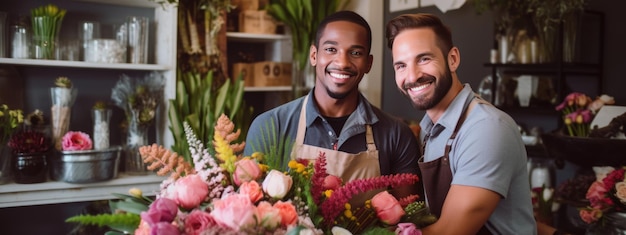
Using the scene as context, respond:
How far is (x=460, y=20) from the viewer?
4078mm

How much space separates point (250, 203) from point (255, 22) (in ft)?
9.84

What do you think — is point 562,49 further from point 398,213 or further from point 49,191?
point 49,191

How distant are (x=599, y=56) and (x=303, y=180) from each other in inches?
104

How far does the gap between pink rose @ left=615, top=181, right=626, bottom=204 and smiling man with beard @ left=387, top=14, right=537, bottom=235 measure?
2.30 feet

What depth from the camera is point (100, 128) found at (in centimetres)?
320

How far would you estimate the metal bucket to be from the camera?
303cm

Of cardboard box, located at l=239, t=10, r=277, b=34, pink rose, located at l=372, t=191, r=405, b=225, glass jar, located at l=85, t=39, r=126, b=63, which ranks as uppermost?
cardboard box, located at l=239, t=10, r=277, b=34

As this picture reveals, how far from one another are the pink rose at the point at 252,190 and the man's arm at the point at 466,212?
0.48 meters

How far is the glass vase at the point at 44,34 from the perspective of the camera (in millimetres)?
3043

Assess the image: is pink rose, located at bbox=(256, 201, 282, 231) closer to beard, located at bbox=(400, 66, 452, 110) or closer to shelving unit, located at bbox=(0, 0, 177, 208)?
beard, located at bbox=(400, 66, 452, 110)

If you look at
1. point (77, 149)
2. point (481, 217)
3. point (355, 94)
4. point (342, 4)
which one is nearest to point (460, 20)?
point (342, 4)

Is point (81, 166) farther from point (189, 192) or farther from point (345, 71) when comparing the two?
point (189, 192)

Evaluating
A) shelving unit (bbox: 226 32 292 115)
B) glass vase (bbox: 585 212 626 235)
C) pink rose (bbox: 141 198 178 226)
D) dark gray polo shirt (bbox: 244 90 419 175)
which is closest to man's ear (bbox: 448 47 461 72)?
dark gray polo shirt (bbox: 244 90 419 175)

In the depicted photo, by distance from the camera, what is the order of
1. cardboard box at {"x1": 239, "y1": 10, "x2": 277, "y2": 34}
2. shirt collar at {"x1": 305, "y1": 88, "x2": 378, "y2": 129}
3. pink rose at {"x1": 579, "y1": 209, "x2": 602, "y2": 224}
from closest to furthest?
shirt collar at {"x1": 305, "y1": 88, "x2": 378, "y2": 129}, pink rose at {"x1": 579, "y1": 209, "x2": 602, "y2": 224}, cardboard box at {"x1": 239, "y1": 10, "x2": 277, "y2": 34}
